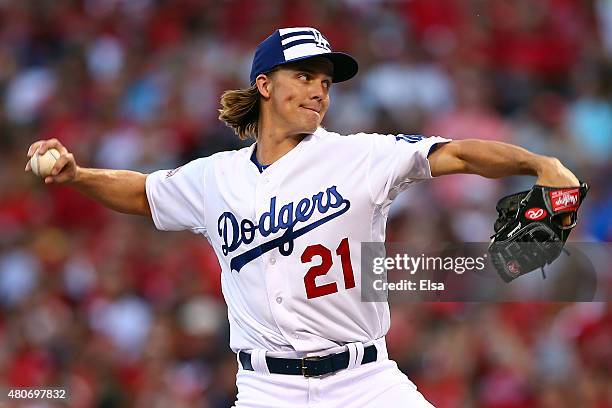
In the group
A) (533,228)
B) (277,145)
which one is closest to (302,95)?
(277,145)

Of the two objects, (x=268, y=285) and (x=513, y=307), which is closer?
(x=268, y=285)

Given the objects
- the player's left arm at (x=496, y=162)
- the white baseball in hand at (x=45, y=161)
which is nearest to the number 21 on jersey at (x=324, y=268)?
the player's left arm at (x=496, y=162)

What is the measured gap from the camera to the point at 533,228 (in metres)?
3.54

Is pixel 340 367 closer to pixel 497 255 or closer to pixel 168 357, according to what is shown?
pixel 497 255

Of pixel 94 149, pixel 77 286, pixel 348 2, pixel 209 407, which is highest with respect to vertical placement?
pixel 348 2

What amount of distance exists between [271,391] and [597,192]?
3.83 meters

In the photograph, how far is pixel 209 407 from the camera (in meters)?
6.56

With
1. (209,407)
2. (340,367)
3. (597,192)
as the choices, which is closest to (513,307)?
(597,192)

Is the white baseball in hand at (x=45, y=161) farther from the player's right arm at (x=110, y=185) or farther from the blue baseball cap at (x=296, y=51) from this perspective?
the blue baseball cap at (x=296, y=51)

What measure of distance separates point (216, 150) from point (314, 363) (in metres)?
4.55

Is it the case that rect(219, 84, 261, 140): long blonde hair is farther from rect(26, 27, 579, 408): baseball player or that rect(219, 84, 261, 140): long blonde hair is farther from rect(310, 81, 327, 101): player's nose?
rect(310, 81, 327, 101): player's nose

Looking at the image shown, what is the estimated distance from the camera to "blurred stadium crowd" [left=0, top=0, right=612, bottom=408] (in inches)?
248

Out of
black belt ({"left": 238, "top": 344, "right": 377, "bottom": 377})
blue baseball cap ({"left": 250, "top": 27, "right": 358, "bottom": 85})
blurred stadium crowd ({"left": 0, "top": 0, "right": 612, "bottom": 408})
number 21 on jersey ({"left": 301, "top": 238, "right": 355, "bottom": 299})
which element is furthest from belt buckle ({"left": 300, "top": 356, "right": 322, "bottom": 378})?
blurred stadium crowd ({"left": 0, "top": 0, "right": 612, "bottom": 408})

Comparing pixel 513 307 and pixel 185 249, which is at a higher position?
pixel 185 249
